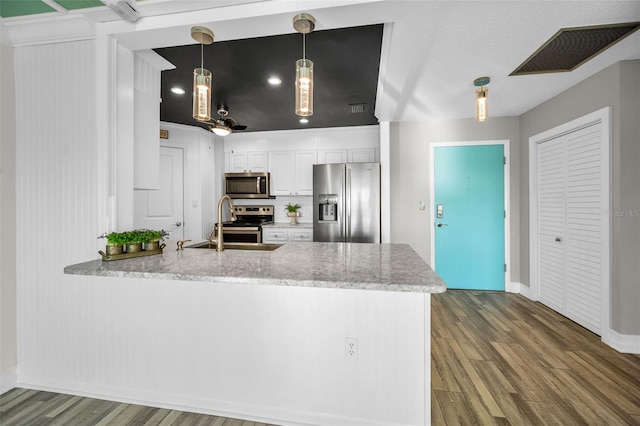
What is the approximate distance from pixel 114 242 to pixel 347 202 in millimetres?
2772

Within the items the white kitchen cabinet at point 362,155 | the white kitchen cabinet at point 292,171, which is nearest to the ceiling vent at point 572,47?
the white kitchen cabinet at point 362,155

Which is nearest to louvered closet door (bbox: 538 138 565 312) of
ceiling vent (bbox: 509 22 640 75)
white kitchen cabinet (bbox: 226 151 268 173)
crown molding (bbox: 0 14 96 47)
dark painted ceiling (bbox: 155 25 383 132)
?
ceiling vent (bbox: 509 22 640 75)

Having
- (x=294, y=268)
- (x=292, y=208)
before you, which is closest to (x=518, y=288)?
(x=292, y=208)

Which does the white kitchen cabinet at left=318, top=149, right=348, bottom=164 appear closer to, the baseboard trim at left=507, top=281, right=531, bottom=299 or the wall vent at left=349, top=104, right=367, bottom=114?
the wall vent at left=349, top=104, right=367, bottom=114

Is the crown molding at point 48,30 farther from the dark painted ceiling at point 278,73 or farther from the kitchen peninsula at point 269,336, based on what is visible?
the kitchen peninsula at point 269,336

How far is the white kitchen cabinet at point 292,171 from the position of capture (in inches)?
187

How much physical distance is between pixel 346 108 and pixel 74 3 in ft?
8.62

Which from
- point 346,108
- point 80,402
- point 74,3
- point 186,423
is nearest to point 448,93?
point 346,108

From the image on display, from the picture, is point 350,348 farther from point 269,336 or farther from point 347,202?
point 347,202

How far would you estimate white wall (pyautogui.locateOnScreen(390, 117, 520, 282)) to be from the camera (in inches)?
148

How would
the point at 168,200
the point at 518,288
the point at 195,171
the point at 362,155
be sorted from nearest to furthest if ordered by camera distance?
1. the point at 518,288
2. the point at 168,200
3. the point at 195,171
4. the point at 362,155

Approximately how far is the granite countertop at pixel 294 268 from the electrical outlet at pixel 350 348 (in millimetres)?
342

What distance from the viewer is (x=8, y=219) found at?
1.87 m

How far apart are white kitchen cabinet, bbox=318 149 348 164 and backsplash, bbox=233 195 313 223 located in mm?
700
